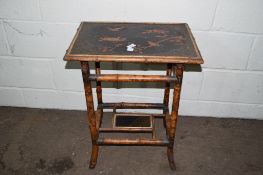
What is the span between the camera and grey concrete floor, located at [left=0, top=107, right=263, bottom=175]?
6.12 feet

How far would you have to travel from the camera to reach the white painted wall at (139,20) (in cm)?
188

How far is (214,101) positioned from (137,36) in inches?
43.8

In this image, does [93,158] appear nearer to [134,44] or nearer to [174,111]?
[174,111]

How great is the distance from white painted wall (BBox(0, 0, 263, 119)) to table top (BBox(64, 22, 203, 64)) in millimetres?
206

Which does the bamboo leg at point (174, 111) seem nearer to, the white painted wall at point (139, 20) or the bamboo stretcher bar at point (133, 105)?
the bamboo stretcher bar at point (133, 105)

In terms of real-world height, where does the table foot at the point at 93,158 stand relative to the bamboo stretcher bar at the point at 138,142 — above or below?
below

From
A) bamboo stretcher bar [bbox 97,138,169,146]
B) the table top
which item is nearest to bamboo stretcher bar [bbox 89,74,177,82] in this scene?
the table top

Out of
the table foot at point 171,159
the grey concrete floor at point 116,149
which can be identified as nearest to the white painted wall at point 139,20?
the grey concrete floor at point 116,149

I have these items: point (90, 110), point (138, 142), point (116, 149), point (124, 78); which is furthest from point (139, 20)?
point (116, 149)

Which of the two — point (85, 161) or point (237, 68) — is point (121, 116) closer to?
point (85, 161)

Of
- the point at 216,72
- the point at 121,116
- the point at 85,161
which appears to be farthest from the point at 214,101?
the point at 85,161

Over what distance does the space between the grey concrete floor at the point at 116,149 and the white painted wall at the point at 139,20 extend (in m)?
0.14

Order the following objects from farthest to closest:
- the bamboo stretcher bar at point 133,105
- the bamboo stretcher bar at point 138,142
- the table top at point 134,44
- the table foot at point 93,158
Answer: the bamboo stretcher bar at point 133,105 < the table foot at point 93,158 < the bamboo stretcher bar at point 138,142 < the table top at point 134,44

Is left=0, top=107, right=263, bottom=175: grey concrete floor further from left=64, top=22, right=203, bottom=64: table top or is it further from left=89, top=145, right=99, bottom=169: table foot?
left=64, top=22, right=203, bottom=64: table top
